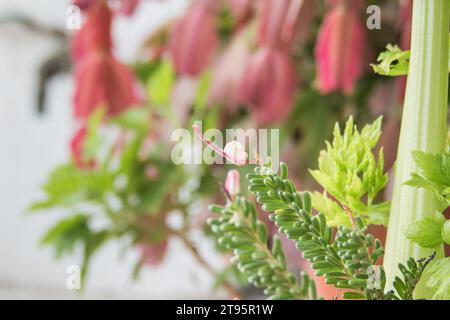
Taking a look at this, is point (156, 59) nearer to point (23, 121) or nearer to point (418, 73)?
point (418, 73)

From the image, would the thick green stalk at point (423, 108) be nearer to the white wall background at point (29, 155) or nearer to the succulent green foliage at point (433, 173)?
the succulent green foliage at point (433, 173)

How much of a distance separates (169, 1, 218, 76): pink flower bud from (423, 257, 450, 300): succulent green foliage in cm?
35

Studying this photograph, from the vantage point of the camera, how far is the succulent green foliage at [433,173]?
0.18m

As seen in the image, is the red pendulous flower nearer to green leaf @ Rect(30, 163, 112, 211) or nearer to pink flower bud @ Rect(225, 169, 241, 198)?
green leaf @ Rect(30, 163, 112, 211)

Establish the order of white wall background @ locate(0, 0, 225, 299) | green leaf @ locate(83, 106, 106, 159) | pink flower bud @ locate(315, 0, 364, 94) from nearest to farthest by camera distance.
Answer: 1. pink flower bud @ locate(315, 0, 364, 94)
2. green leaf @ locate(83, 106, 106, 159)
3. white wall background @ locate(0, 0, 225, 299)

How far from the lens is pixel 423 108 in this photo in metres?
0.19

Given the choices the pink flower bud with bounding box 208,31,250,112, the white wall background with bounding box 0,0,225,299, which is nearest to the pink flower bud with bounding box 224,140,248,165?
the pink flower bud with bounding box 208,31,250,112

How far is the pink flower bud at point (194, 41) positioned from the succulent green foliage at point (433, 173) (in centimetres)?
34

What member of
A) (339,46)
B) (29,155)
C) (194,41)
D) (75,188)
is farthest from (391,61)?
(29,155)

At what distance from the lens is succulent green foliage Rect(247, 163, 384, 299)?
176 mm

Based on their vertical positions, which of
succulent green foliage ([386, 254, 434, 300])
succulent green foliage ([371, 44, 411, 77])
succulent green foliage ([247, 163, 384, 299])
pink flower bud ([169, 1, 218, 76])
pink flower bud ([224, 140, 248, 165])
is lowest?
succulent green foliage ([386, 254, 434, 300])

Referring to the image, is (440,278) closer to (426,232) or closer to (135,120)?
(426,232)

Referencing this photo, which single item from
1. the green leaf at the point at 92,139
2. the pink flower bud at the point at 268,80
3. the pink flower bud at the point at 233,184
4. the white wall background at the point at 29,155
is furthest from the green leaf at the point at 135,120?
the white wall background at the point at 29,155
